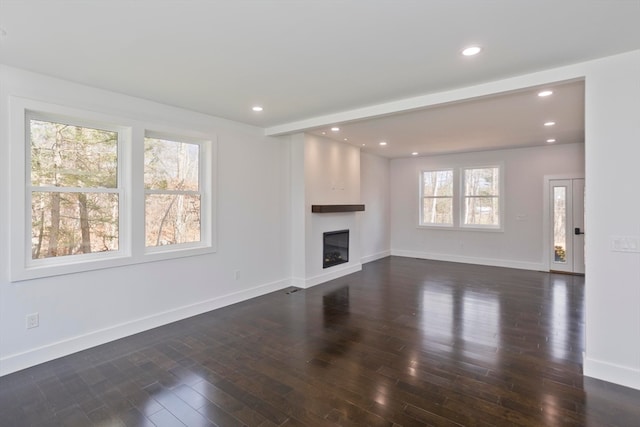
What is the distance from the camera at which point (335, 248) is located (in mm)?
6297

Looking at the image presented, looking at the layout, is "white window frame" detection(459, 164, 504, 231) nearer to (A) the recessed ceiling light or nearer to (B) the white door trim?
(B) the white door trim

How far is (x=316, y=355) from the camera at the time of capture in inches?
121

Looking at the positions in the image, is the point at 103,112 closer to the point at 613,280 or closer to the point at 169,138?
the point at 169,138

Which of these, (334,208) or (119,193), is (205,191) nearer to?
(119,193)

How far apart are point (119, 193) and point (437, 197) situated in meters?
6.86

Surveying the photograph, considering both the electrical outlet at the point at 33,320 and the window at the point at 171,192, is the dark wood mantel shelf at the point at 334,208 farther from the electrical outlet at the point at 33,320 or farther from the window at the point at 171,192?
the electrical outlet at the point at 33,320

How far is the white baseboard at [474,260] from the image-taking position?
22.6 ft

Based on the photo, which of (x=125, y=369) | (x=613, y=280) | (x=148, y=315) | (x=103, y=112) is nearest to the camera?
(x=613, y=280)

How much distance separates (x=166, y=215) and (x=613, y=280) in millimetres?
4610

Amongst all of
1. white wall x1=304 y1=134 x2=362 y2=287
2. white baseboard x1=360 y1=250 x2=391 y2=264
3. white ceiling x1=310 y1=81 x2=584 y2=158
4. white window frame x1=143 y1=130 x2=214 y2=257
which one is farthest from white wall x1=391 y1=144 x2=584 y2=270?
white window frame x1=143 y1=130 x2=214 y2=257

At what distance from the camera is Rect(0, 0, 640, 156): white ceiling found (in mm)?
1984

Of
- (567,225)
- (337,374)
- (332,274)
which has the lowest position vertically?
(337,374)

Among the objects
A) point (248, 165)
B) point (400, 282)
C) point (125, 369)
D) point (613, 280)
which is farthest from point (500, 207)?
point (125, 369)

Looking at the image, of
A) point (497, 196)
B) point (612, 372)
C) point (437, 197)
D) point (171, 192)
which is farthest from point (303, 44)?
point (437, 197)
